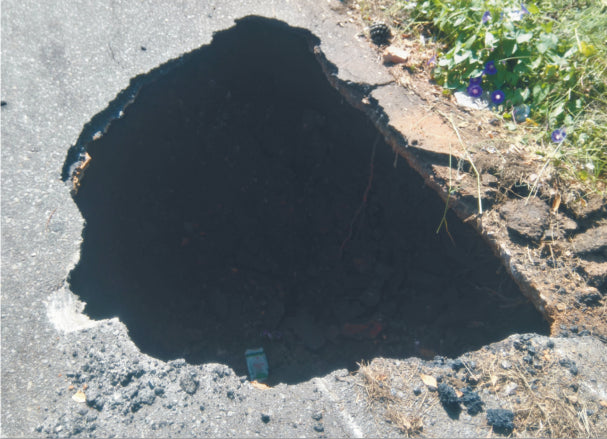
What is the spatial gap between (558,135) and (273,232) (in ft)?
7.58

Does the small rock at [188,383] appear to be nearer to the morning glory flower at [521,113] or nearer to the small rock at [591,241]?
the small rock at [591,241]

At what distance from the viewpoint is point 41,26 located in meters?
2.49

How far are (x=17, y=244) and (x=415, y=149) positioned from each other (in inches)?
85.6

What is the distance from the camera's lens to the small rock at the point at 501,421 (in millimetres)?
1859

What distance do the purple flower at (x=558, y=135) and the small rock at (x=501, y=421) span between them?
5.05 ft

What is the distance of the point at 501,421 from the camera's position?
6.11ft

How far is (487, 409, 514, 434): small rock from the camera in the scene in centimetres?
186

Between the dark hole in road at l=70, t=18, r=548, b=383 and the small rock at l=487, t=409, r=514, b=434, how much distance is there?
85 centimetres

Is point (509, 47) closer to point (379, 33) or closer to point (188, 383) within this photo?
point (379, 33)

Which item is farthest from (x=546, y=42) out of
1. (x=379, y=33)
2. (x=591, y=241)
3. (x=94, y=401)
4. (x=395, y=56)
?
(x=94, y=401)

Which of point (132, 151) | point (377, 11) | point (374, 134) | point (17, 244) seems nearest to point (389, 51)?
point (377, 11)

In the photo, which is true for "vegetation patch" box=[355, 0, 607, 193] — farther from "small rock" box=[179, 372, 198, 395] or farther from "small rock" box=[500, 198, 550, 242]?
"small rock" box=[179, 372, 198, 395]

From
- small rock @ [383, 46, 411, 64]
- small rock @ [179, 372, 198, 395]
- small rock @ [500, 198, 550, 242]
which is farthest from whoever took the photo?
small rock @ [383, 46, 411, 64]

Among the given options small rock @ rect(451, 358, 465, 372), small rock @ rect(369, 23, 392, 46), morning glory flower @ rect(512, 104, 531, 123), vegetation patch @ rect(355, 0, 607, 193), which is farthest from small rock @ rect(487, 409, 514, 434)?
small rock @ rect(369, 23, 392, 46)
